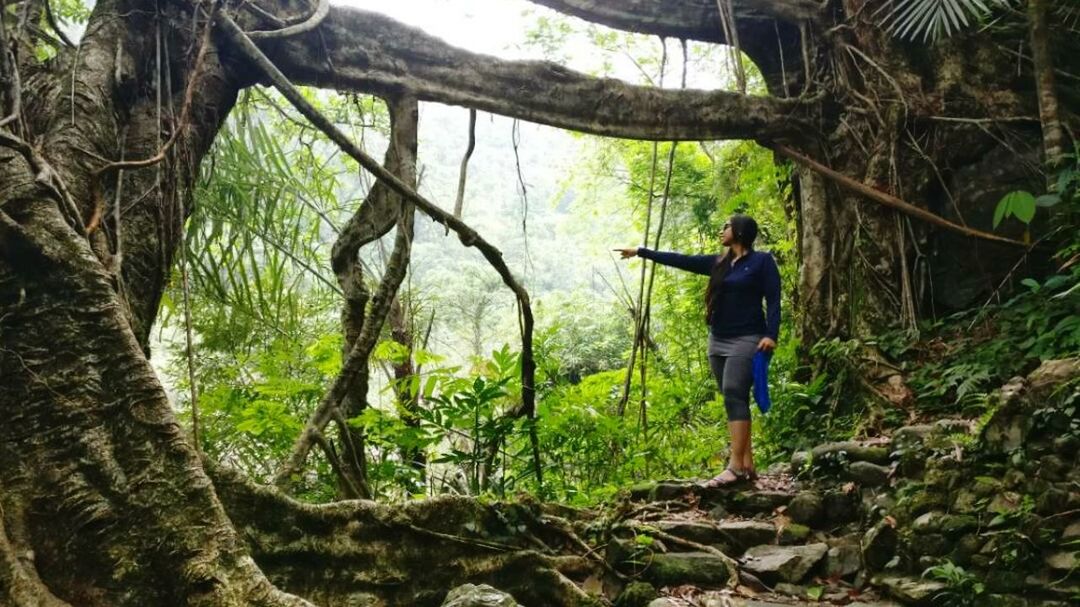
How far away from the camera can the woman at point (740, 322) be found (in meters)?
4.46

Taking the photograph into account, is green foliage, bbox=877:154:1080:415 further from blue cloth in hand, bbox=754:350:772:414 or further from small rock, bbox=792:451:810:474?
blue cloth in hand, bbox=754:350:772:414

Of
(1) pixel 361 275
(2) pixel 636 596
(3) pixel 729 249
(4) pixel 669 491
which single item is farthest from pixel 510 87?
(2) pixel 636 596

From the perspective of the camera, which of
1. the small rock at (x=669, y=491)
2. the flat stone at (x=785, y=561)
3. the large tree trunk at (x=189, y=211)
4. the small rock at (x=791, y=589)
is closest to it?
the large tree trunk at (x=189, y=211)

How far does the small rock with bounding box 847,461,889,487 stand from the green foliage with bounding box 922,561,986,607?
102 cm

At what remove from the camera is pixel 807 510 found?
3.99m

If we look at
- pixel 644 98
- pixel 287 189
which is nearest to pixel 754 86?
pixel 644 98

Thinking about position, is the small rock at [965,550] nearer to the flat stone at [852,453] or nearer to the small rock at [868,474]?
the small rock at [868,474]

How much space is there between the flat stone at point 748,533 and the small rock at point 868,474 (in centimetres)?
56

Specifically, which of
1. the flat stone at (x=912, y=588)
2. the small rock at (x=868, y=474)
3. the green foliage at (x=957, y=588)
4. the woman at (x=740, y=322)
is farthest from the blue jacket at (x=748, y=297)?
the green foliage at (x=957, y=588)

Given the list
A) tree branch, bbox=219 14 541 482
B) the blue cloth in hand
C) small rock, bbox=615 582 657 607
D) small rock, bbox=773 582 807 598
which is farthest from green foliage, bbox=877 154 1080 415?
tree branch, bbox=219 14 541 482

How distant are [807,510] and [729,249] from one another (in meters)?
1.61

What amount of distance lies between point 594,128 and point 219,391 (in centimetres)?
304

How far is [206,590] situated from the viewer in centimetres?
212

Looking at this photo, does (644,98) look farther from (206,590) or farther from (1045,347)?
(206,590)
